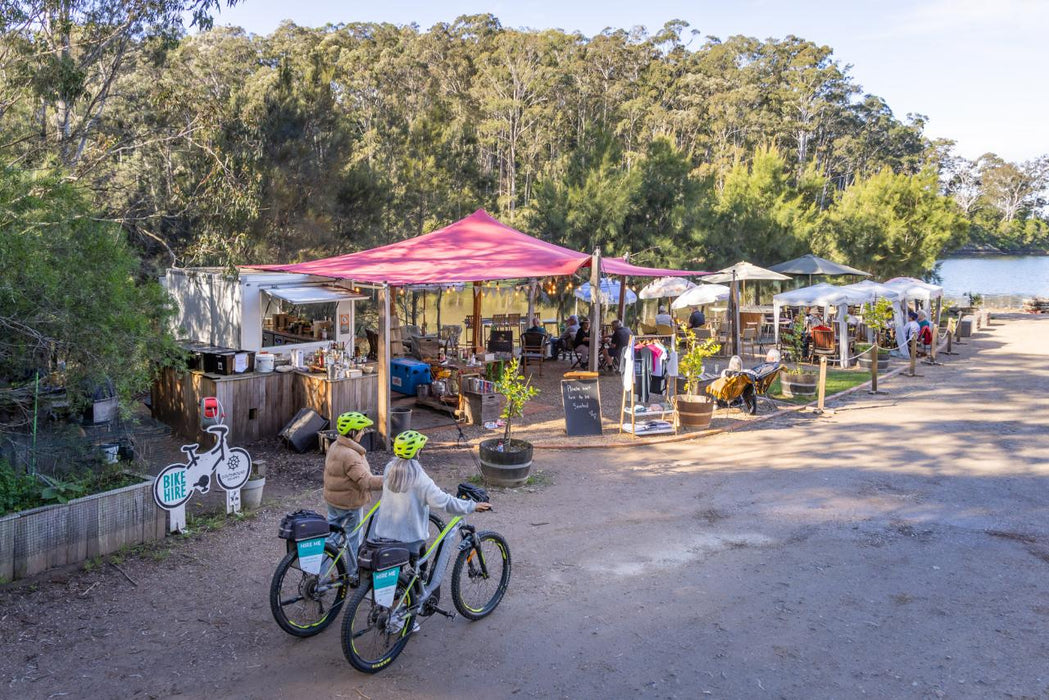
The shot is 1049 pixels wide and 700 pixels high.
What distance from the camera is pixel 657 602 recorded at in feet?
17.0

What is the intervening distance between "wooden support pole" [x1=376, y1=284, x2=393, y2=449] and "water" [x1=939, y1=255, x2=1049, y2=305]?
40804 millimetres

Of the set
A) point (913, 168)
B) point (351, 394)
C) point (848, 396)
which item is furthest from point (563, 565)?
point (913, 168)

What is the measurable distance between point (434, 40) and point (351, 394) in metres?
42.3

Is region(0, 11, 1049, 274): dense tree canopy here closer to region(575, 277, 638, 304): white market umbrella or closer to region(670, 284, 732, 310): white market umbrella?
region(575, 277, 638, 304): white market umbrella

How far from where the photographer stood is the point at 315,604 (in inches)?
179

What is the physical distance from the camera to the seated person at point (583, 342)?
1517 cm

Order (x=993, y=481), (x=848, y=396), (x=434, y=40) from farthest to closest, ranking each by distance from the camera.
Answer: (x=434, y=40)
(x=848, y=396)
(x=993, y=481)

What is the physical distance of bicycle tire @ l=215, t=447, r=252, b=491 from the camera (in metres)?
6.54

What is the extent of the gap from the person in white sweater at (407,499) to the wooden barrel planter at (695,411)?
665 centimetres

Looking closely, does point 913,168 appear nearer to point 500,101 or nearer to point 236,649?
point 500,101

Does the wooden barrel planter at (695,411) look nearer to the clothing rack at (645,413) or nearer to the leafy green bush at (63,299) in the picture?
the clothing rack at (645,413)

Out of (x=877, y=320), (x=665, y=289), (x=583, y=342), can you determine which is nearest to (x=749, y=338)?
(x=665, y=289)

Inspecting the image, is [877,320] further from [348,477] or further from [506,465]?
[348,477]

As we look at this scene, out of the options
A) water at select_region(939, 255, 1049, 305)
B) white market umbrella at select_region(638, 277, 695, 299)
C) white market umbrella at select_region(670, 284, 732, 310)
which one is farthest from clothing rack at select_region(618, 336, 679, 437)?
water at select_region(939, 255, 1049, 305)
